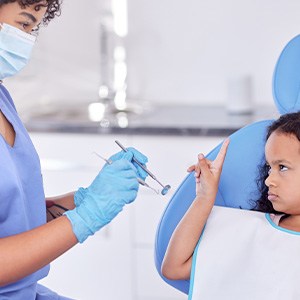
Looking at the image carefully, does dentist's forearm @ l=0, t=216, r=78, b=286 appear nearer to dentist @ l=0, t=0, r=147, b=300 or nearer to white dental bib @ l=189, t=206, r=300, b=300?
dentist @ l=0, t=0, r=147, b=300

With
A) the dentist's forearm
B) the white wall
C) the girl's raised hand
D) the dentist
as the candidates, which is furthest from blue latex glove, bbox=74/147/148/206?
the white wall

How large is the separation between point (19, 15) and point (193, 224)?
0.56 metres

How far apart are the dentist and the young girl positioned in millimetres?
154

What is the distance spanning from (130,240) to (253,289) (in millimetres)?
1313

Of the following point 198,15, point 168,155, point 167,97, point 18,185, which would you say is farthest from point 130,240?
point 18,185

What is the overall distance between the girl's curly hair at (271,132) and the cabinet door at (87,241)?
1.12 meters

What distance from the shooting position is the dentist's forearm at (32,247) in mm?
1406

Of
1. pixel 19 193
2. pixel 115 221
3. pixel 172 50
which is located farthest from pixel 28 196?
pixel 172 50

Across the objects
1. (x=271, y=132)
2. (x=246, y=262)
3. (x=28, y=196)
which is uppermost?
(x=271, y=132)

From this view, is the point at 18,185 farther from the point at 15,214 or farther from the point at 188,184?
the point at 188,184

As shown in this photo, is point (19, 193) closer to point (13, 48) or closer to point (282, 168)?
point (13, 48)

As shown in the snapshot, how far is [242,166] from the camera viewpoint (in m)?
1.71

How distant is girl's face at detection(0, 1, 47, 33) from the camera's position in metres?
1.49

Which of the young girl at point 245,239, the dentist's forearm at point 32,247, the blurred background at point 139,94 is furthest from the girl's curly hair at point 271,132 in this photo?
the blurred background at point 139,94
